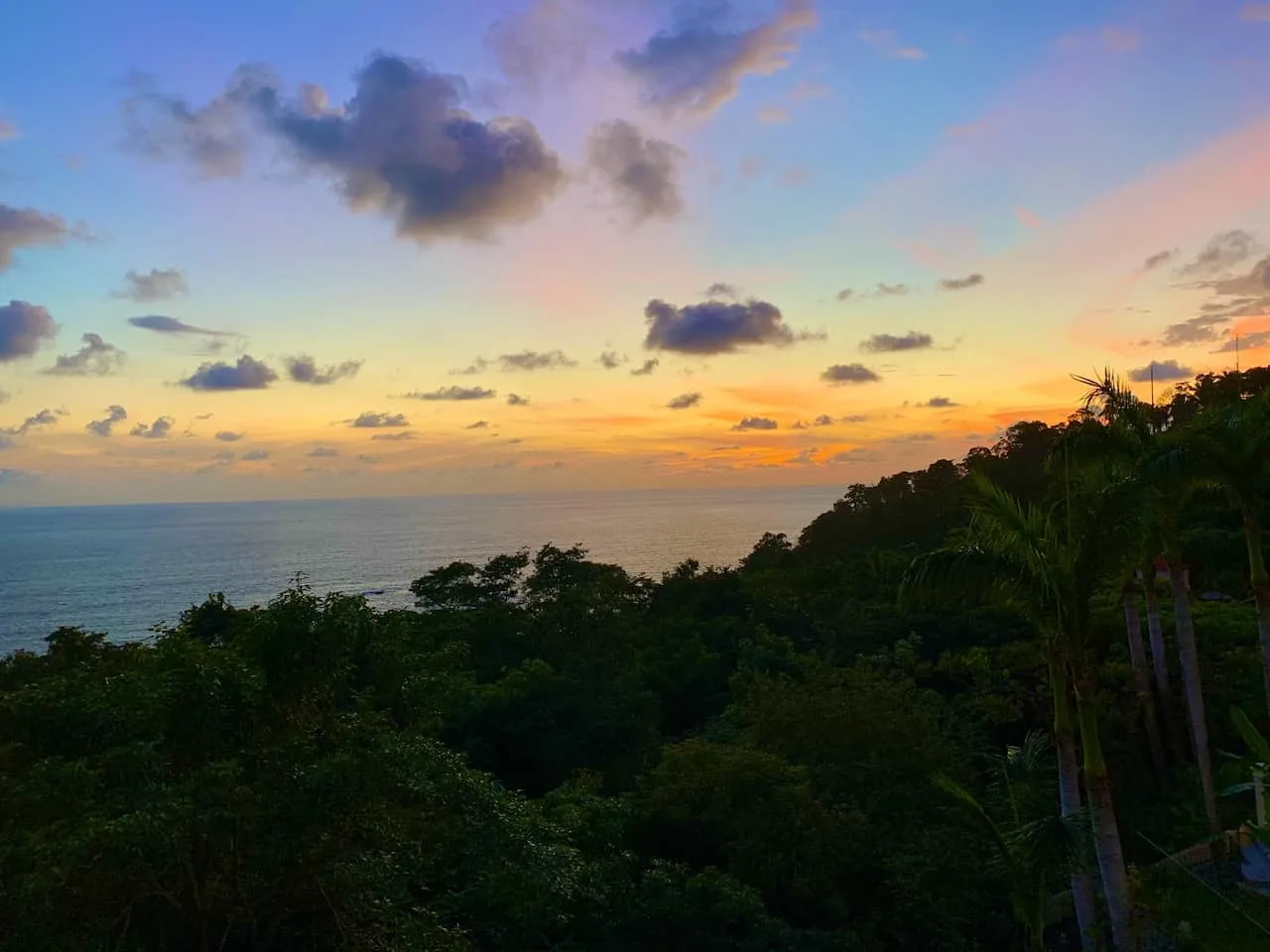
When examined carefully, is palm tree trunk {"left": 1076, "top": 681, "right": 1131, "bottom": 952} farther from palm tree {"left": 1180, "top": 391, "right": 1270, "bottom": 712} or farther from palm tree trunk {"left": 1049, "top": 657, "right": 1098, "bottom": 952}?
palm tree {"left": 1180, "top": 391, "right": 1270, "bottom": 712}

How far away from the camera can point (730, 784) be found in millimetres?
13547

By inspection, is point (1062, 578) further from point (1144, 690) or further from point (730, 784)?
point (1144, 690)

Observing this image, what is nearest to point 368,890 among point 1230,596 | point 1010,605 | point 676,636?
point 1010,605

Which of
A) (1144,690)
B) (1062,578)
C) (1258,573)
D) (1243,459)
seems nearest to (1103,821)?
(1062,578)

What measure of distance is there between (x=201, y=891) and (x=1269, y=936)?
12315 millimetres

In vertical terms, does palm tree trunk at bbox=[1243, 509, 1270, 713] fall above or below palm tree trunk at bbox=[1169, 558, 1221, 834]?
above

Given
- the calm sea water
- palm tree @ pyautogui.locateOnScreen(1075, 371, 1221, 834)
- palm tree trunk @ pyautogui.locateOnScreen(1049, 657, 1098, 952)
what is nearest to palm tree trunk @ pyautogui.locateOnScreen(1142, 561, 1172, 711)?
palm tree @ pyautogui.locateOnScreen(1075, 371, 1221, 834)

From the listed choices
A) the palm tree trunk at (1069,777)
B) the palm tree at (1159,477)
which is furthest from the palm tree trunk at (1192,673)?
the palm tree trunk at (1069,777)

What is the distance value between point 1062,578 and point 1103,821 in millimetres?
2346

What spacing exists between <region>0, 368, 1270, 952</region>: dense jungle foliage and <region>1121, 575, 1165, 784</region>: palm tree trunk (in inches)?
2.0

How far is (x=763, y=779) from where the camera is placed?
13477 mm

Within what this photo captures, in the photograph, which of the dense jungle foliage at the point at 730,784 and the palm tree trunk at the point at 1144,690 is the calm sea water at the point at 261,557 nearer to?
the dense jungle foliage at the point at 730,784

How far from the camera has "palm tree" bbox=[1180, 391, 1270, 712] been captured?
10188 mm

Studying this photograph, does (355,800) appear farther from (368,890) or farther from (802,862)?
(802,862)
